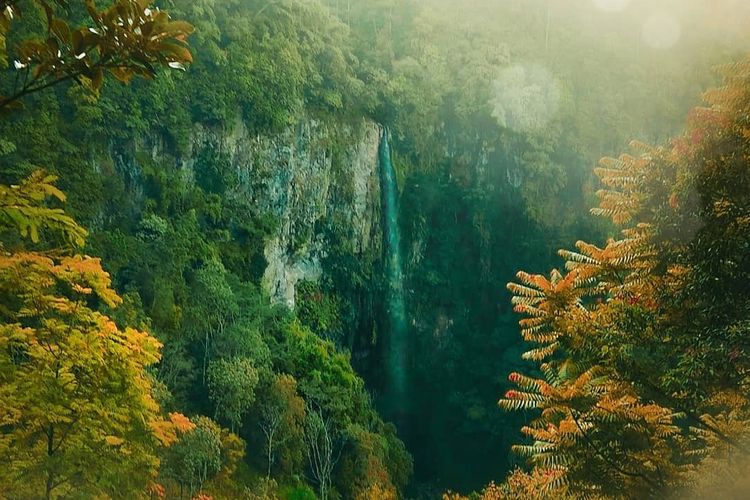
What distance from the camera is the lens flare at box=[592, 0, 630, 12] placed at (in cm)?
3241

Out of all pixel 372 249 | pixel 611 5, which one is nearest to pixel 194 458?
pixel 372 249

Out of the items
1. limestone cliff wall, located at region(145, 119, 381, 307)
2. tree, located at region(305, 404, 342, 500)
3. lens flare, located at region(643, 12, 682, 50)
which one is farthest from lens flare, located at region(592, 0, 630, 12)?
tree, located at region(305, 404, 342, 500)

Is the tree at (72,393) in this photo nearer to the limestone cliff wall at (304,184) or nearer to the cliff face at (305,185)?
the limestone cliff wall at (304,184)

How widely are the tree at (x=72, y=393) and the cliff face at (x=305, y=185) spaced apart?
51.0 ft

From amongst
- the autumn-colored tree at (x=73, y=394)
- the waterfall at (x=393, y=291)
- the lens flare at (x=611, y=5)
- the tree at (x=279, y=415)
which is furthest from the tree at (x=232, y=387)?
the lens flare at (x=611, y=5)

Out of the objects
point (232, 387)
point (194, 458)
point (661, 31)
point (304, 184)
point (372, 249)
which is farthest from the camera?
point (661, 31)

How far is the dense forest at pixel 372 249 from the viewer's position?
163 inches

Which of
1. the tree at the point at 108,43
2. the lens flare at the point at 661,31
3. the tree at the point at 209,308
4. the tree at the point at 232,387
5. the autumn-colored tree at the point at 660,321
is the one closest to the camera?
the tree at the point at 108,43

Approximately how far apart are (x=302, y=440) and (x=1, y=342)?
13945mm

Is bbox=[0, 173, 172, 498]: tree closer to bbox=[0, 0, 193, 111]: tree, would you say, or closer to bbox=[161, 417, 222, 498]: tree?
bbox=[0, 0, 193, 111]: tree

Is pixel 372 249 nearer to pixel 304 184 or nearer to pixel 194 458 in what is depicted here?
pixel 304 184

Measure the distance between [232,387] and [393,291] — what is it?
1223cm

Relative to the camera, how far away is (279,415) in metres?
15.9

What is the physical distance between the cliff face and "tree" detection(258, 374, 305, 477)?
5.33 m
